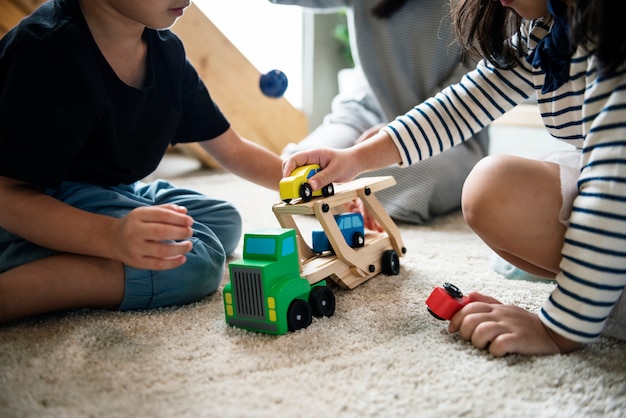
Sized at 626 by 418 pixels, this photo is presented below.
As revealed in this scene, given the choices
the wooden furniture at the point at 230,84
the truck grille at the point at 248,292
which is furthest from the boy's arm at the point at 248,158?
the wooden furniture at the point at 230,84

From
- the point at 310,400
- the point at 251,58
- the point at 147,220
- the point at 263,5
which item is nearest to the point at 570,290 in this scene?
the point at 310,400

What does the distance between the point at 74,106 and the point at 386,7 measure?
2.94 feet

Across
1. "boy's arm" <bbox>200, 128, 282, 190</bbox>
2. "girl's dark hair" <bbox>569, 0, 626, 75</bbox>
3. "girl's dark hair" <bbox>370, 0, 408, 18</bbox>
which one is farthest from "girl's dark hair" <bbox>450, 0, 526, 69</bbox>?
"girl's dark hair" <bbox>370, 0, 408, 18</bbox>

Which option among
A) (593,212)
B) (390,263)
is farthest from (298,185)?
(593,212)

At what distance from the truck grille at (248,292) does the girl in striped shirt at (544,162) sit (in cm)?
18

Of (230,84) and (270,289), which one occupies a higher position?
(230,84)

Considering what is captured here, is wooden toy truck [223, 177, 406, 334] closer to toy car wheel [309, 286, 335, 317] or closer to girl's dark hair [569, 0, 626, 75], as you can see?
toy car wheel [309, 286, 335, 317]

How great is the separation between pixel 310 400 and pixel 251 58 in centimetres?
171

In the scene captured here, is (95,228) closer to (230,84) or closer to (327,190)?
(327,190)

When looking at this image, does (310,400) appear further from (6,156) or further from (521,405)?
(6,156)

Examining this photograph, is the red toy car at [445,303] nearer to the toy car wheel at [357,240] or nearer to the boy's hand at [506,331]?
the boy's hand at [506,331]

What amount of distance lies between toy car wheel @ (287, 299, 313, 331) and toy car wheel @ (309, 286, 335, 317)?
2 cm

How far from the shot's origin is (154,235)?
614mm

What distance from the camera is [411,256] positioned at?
1.01m
